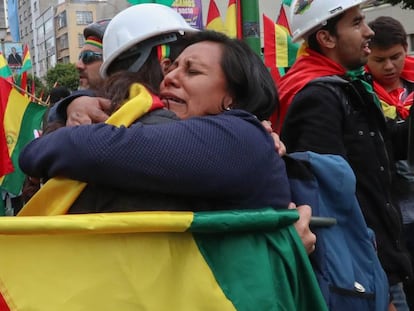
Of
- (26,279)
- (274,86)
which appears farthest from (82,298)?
(274,86)

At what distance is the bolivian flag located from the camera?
1242 mm

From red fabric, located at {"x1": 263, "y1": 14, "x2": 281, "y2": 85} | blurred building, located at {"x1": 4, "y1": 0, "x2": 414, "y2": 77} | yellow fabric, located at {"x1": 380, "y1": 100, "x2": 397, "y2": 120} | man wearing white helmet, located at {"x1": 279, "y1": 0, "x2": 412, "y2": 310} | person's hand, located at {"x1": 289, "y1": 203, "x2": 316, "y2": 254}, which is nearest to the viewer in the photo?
person's hand, located at {"x1": 289, "y1": 203, "x2": 316, "y2": 254}

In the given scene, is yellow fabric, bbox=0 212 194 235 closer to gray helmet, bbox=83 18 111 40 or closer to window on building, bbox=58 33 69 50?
gray helmet, bbox=83 18 111 40

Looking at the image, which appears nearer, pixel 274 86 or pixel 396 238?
pixel 274 86

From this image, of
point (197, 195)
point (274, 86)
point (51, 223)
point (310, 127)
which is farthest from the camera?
point (310, 127)

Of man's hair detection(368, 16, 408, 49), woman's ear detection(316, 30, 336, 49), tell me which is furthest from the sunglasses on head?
man's hair detection(368, 16, 408, 49)

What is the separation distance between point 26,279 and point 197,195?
39 cm

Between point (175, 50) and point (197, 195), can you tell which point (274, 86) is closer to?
point (175, 50)

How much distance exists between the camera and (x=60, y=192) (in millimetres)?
1387

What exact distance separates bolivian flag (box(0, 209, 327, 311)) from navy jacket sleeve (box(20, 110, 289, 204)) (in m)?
0.08

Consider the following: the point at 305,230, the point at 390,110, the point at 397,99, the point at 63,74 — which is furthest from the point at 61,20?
the point at 305,230

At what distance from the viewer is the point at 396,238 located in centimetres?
245

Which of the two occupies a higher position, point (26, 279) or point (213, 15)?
point (213, 15)

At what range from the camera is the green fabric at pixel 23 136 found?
584 cm
